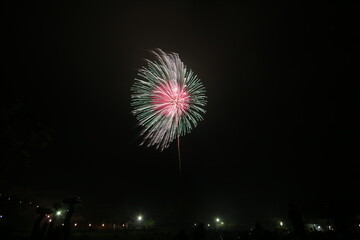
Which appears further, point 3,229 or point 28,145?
point 3,229

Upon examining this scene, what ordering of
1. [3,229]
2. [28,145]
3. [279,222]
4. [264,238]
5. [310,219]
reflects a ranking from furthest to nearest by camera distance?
[279,222] < [310,219] < [3,229] < [28,145] < [264,238]

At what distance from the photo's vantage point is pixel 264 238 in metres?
15.7

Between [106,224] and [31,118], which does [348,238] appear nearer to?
[31,118]

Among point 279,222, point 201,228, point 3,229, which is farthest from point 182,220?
point 201,228

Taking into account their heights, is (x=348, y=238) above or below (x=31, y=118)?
below

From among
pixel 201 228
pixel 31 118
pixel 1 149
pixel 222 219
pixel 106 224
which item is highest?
pixel 222 219

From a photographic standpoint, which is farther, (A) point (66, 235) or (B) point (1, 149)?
(B) point (1, 149)

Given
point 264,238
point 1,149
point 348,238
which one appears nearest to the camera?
point 348,238

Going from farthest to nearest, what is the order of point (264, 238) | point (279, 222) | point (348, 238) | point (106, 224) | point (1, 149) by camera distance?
point (279, 222) < point (106, 224) < point (1, 149) < point (264, 238) < point (348, 238)

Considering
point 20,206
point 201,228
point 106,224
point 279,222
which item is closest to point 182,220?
point 106,224

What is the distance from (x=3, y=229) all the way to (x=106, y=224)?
165 ft

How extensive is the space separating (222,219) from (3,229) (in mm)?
100587

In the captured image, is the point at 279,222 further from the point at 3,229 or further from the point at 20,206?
the point at 3,229

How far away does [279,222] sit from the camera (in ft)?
244
